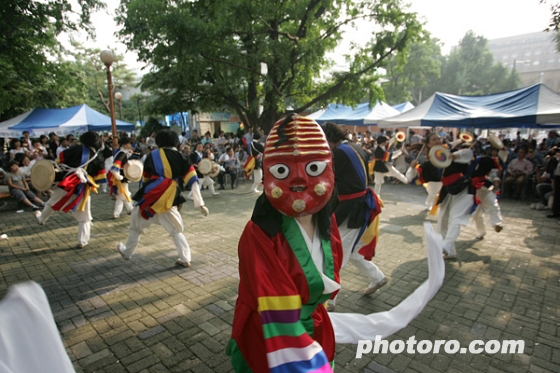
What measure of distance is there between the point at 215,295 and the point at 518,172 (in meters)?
10.9

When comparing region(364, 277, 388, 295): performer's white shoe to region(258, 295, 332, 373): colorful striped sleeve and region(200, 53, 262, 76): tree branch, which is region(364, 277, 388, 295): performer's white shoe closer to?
region(258, 295, 332, 373): colorful striped sleeve

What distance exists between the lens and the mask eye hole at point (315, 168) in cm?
190

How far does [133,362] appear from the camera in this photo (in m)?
2.97

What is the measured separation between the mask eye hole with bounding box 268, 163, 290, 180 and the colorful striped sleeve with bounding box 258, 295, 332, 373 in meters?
0.64

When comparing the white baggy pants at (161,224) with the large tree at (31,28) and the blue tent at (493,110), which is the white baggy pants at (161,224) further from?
the blue tent at (493,110)

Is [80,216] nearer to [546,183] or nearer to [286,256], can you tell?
[286,256]

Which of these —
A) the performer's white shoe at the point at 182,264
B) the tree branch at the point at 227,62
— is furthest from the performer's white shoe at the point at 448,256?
the tree branch at the point at 227,62

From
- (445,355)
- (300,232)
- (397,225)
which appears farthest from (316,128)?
(397,225)

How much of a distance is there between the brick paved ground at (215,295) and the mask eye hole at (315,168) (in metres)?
1.95

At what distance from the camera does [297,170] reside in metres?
1.87

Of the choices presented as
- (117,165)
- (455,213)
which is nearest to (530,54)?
(455,213)

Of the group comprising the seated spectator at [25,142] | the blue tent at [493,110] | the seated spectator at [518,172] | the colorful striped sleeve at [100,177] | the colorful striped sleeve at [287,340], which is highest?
the blue tent at [493,110]

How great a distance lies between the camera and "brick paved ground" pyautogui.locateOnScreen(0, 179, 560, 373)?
304 cm

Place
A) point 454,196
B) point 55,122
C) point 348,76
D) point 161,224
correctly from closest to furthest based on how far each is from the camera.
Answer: point 161,224 < point 454,196 < point 348,76 < point 55,122
